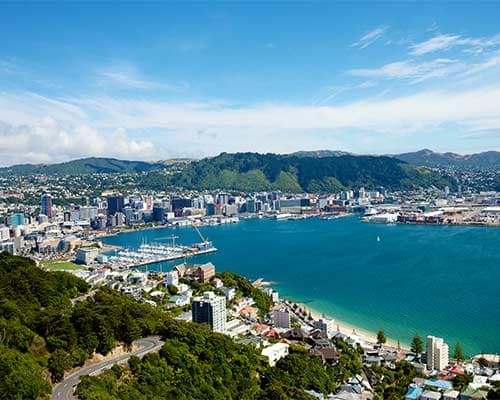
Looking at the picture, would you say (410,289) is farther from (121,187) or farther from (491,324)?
(121,187)

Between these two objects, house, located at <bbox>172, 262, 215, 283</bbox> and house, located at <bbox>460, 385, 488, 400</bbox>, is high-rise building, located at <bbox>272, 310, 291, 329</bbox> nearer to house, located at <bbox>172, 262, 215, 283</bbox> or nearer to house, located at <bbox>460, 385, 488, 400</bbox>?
house, located at <bbox>172, 262, 215, 283</bbox>

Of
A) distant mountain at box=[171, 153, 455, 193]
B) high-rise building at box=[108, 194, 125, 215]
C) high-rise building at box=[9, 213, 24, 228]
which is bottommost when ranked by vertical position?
high-rise building at box=[9, 213, 24, 228]

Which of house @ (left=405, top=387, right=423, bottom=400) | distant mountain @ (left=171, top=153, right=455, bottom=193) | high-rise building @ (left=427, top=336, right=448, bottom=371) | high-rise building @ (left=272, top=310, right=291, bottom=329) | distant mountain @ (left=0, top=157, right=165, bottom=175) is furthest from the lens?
distant mountain @ (left=0, top=157, right=165, bottom=175)

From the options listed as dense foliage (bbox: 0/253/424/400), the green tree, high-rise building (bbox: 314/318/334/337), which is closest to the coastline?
high-rise building (bbox: 314/318/334/337)

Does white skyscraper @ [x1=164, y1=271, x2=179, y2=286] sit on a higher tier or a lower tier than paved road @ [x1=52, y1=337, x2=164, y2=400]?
lower

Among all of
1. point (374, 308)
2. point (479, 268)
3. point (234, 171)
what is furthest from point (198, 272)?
point (234, 171)

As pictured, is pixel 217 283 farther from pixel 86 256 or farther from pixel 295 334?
pixel 86 256
